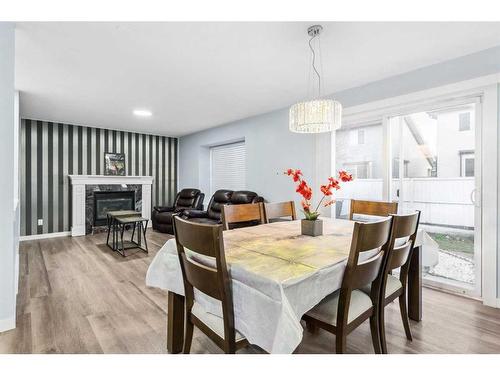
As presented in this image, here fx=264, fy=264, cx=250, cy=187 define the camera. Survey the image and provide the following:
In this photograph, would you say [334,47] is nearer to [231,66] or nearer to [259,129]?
[231,66]

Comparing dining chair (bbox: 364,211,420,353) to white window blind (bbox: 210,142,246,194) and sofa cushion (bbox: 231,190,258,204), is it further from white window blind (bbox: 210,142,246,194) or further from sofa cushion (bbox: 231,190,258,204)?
white window blind (bbox: 210,142,246,194)

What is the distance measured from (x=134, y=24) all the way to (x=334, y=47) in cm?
166

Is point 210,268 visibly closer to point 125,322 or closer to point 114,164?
point 125,322

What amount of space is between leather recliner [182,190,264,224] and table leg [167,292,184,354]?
2.95m

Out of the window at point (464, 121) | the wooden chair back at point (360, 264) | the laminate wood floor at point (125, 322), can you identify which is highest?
the window at point (464, 121)

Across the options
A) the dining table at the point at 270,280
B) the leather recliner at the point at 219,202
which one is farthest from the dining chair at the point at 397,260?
the leather recliner at the point at 219,202

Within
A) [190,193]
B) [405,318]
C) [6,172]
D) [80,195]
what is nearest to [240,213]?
[405,318]

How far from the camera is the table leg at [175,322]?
64.0 inches

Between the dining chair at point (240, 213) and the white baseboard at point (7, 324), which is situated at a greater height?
the dining chair at point (240, 213)

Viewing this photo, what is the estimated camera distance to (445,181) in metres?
2.80

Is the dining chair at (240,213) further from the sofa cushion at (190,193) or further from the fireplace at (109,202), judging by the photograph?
the fireplace at (109,202)

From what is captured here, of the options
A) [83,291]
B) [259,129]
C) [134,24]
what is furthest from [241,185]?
[134,24]

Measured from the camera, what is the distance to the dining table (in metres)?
1.02

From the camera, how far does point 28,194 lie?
16.2ft
